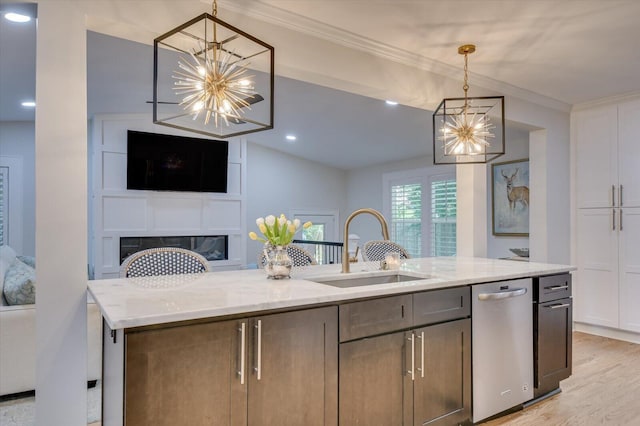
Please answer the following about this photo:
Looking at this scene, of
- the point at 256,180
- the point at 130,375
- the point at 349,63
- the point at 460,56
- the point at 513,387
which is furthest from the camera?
the point at 256,180

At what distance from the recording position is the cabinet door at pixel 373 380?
1839 millimetres

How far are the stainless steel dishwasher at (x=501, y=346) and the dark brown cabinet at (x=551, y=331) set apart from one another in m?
0.06

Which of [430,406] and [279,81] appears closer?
[430,406]

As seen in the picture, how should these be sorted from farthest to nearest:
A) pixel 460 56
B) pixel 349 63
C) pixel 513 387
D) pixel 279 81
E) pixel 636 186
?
pixel 279 81, pixel 636 186, pixel 460 56, pixel 349 63, pixel 513 387

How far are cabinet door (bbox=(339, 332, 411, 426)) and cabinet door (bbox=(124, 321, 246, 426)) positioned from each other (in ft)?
1.66

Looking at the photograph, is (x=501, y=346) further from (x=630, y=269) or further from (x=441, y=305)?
(x=630, y=269)

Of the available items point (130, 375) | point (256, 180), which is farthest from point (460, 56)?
point (256, 180)

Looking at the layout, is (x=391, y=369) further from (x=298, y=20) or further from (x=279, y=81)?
(x=279, y=81)

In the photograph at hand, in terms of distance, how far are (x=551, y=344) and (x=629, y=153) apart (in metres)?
2.64

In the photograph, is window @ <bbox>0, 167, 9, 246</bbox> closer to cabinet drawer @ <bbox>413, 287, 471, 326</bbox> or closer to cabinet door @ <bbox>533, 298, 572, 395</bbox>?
cabinet drawer @ <bbox>413, 287, 471, 326</bbox>

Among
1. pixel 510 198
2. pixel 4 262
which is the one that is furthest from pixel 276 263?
pixel 510 198

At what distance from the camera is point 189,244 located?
679 centimetres

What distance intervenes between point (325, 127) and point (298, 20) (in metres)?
3.46

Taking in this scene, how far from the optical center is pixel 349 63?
2.99 metres
